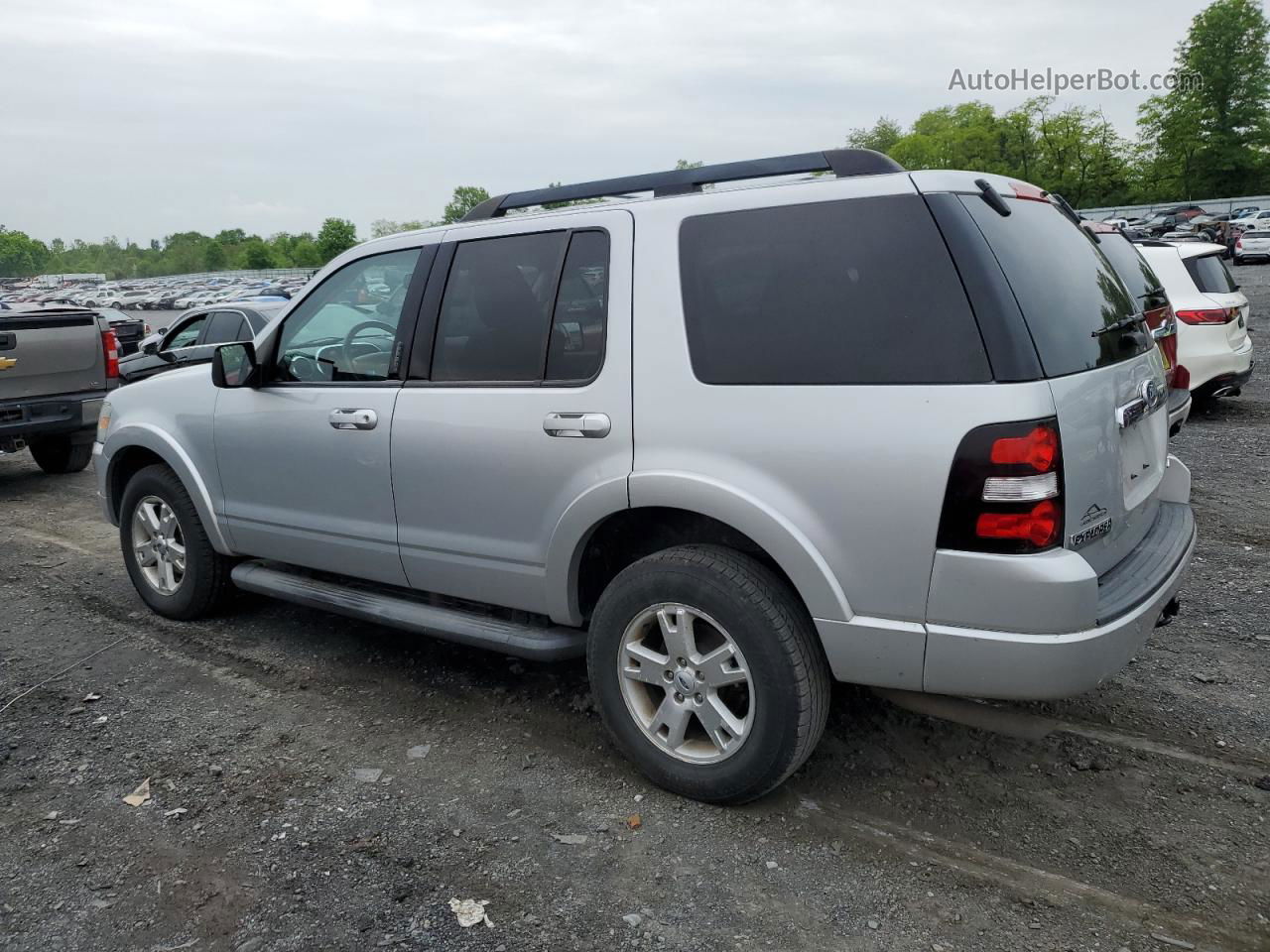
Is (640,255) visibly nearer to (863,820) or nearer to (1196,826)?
(863,820)

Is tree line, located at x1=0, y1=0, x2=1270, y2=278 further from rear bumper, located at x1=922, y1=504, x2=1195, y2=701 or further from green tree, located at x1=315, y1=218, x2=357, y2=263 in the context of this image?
rear bumper, located at x1=922, y1=504, x2=1195, y2=701

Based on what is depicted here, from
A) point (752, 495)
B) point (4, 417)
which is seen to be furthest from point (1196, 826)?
point (4, 417)

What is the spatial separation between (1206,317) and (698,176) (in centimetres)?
761

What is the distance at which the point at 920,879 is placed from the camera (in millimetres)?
2881

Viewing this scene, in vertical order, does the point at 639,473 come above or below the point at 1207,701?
above

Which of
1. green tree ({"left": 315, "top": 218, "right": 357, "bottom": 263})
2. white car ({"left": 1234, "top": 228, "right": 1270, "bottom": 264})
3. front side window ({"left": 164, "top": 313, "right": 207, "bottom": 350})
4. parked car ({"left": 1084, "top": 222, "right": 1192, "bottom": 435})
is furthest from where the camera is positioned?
green tree ({"left": 315, "top": 218, "right": 357, "bottom": 263})

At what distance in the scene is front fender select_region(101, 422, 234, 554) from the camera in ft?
15.7

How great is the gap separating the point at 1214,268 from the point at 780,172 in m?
8.04

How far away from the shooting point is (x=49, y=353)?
28.0ft

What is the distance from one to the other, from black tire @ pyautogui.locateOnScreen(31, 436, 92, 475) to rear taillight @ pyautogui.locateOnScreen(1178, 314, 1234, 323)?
1033 cm

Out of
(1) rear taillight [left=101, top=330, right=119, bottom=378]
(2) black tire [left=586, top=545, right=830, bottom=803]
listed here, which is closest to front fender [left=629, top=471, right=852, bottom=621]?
(2) black tire [left=586, top=545, right=830, bottom=803]

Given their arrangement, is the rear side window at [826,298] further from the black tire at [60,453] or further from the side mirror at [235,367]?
the black tire at [60,453]

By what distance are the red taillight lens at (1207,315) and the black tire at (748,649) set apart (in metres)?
7.82

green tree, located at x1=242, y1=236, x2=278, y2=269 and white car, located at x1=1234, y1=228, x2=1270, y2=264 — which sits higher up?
green tree, located at x1=242, y1=236, x2=278, y2=269
